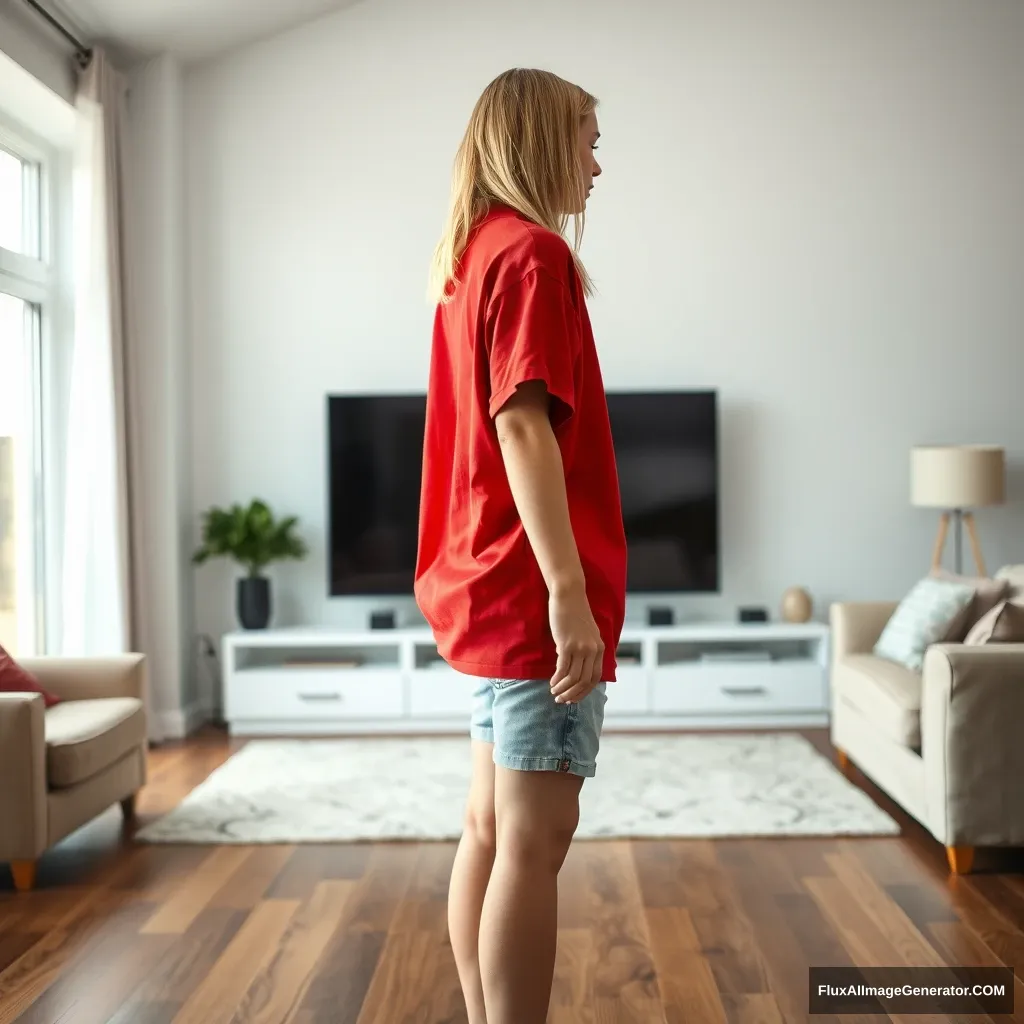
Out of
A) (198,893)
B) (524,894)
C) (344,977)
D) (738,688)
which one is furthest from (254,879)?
(738,688)

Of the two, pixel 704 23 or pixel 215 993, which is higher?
pixel 704 23

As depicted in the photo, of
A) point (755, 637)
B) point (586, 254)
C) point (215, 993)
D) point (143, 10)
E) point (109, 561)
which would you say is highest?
point (143, 10)

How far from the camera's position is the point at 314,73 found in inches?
203

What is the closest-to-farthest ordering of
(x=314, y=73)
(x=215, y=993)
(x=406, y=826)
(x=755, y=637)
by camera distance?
(x=215, y=993) → (x=406, y=826) → (x=755, y=637) → (x=314, y=73)

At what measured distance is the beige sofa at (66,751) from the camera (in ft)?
9.33

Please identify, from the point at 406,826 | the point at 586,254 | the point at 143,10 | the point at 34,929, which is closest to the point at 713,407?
the point at 586,254

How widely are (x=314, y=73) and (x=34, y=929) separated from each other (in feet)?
12.8

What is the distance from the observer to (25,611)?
4480 mm

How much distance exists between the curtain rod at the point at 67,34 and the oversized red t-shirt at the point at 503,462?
11.0 ft

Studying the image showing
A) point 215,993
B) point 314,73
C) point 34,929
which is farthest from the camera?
point 314,73

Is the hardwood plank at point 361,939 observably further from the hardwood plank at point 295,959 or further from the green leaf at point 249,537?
the green leaf at point 249,537

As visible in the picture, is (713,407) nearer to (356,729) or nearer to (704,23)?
(704,23)

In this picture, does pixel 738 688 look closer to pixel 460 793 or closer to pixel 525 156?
pixel 460 793

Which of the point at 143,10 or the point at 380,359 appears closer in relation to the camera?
the point at 143,10
